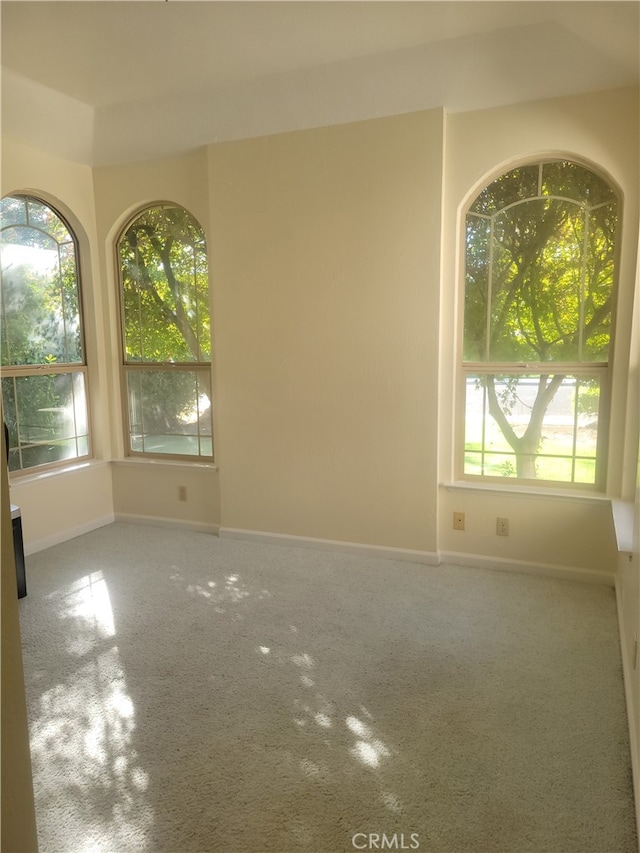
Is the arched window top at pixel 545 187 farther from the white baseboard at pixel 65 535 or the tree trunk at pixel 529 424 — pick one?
the white baseboard at pixel 65 535

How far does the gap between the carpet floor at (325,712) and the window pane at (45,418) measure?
942mm

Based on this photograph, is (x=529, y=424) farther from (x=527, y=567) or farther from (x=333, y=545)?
(x=333, y=545)

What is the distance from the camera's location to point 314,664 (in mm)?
2482

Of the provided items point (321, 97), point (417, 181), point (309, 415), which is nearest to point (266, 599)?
point (309, 415)

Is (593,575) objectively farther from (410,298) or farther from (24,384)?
(24,384)

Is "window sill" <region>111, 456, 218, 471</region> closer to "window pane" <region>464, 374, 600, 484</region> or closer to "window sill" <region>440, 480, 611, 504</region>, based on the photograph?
"window sill" <region>440, 480, 611, 504</region>

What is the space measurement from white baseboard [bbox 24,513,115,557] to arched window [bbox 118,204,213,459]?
59cm

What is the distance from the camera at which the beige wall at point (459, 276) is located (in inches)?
118

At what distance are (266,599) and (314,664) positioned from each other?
688mm

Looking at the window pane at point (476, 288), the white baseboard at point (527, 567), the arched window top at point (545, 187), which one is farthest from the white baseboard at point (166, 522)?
the arched window top at point (545, 187)

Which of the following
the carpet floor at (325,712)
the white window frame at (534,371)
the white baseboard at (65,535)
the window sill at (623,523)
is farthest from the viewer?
the white baseboard at (65,535)

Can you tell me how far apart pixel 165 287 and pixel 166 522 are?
5.72 ft

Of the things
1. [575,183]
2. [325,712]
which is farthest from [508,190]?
[325,712]

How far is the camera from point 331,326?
143 inches
